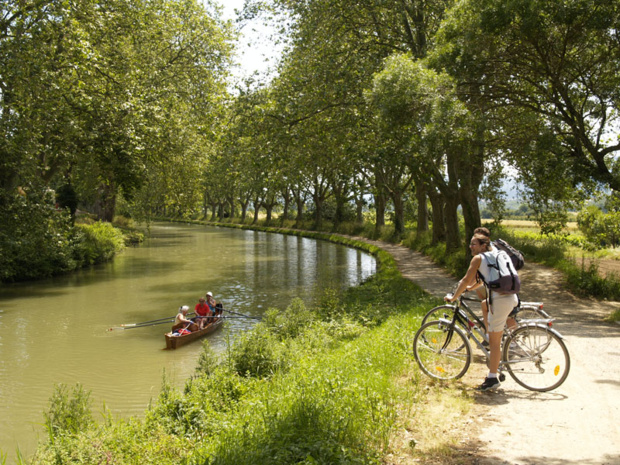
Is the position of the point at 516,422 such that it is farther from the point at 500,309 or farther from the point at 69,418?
the point at 69,418

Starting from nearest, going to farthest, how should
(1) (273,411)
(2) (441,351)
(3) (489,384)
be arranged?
(1) (273,411), (3) (489,384), (2) (441,351)

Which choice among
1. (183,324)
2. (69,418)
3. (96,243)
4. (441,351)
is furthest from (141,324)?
(96,243)

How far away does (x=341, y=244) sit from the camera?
43.2 m

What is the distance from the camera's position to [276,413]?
18.0ft

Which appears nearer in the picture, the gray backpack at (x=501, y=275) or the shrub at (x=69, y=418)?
the gray backpack at (x=501, y=275)

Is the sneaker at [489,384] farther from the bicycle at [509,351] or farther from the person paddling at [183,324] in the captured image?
the person paddling at [183,324]

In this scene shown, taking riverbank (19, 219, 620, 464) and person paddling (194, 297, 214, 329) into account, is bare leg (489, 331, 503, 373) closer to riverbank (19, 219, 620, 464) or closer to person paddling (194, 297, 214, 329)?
riverbank (19, 219, 620, 464)

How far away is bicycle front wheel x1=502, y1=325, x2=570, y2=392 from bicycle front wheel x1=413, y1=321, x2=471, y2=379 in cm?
55

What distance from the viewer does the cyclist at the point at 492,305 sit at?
238 inches

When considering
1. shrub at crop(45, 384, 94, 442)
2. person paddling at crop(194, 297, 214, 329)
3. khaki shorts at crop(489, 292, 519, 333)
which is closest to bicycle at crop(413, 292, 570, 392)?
khaki shorts at crop(489, 292, 519, 333)

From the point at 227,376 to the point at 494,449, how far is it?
16.1 feet

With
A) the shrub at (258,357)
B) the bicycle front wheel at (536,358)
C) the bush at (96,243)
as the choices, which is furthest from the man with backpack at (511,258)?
the bush at (96,243)

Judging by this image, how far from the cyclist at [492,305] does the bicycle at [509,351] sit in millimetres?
185

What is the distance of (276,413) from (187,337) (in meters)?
7.96
